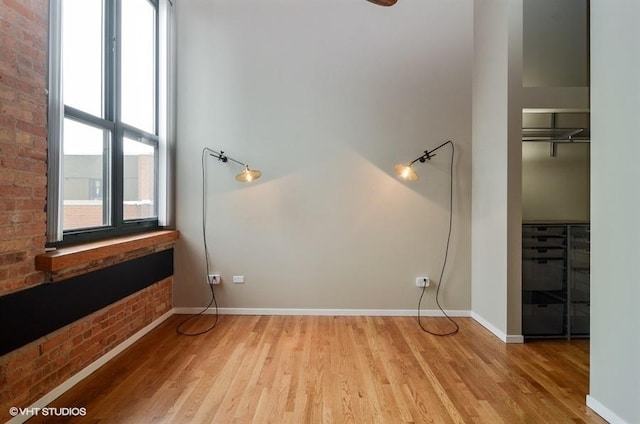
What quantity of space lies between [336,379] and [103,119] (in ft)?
9.07

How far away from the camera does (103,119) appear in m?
2.80

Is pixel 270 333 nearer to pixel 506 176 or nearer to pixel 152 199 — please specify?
pixel 152 199

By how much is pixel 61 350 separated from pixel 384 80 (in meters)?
3.73

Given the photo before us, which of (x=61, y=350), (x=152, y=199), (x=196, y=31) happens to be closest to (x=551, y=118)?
(x=196, y=31)

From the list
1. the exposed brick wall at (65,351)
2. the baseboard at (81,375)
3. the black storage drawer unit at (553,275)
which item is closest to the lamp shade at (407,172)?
the black storage drawer unit at (553,275)

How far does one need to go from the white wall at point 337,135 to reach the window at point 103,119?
0.57 metres

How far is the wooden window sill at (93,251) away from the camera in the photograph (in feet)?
6.64

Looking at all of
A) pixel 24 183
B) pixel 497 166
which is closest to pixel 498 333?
pixel 497 166

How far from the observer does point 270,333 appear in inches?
129

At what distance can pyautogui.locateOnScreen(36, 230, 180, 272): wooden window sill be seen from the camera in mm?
2025
